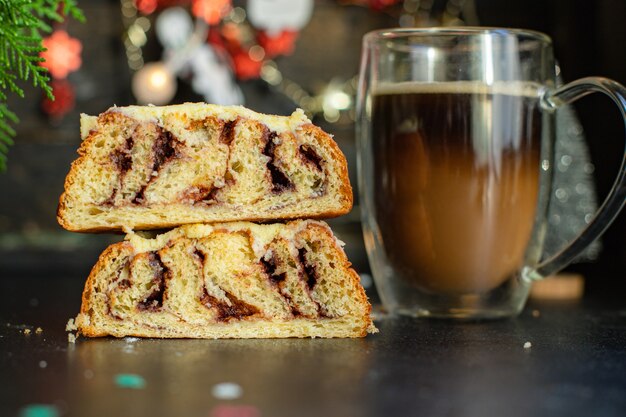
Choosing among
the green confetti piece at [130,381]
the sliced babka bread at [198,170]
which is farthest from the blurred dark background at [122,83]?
the green confetti piece at [130,381]

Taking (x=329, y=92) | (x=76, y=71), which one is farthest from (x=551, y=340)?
(x=76, y=71)

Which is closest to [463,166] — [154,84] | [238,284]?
[238,284]

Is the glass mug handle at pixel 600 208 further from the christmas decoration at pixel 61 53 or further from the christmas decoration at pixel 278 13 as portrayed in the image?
the christmas decoration at pixel 61 53

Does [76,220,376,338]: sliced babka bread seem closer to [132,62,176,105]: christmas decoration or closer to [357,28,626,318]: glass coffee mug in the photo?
[357,28,626,318]: glass coffee mug

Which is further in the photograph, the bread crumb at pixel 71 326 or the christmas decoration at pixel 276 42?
the christmas decoration at pixel 276 42

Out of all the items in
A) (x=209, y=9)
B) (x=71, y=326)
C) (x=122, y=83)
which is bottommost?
(x=71, y=326)

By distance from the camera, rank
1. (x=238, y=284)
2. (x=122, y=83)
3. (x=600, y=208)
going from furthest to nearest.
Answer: (x=122, y=83) < (x=600, y=208) < (x=238, y=284)

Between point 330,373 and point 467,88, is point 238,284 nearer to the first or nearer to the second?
point 330,373
